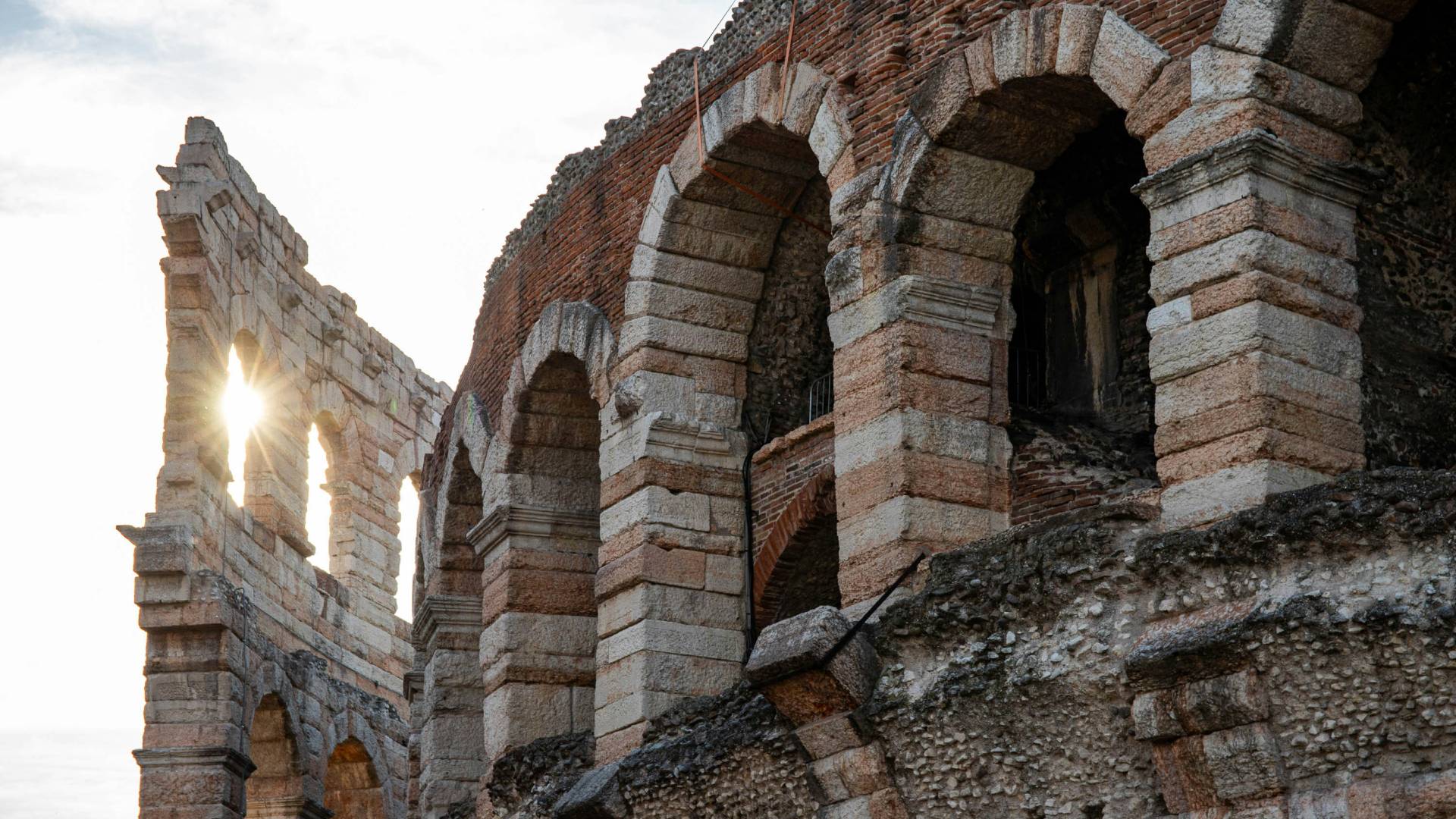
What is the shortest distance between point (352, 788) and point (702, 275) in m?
9.43

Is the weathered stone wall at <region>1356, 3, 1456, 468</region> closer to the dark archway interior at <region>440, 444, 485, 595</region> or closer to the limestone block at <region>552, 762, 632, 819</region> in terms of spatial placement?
the limestone block at <region>552, 762, 632, 819</region>

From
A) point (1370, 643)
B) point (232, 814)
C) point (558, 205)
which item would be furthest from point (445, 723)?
point (1370, 643)

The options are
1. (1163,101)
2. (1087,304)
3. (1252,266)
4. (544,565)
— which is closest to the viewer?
(1252,266)

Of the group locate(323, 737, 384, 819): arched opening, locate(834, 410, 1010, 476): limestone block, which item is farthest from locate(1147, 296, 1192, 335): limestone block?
locate(323, 737, 384, 819): arched opening

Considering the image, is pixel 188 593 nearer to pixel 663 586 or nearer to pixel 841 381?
pixel 663 586

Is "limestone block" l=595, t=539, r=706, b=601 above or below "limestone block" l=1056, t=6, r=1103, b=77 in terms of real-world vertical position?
below

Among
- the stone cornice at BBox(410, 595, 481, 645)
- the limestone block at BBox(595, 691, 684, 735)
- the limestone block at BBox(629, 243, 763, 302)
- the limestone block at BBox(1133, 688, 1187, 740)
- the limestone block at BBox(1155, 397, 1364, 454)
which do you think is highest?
the limestone block at BBox(629, 243, 763, 302)

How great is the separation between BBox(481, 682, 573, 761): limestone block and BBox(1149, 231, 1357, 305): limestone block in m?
5.61

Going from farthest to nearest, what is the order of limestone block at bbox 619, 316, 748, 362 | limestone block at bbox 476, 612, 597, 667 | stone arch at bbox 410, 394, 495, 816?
1. stone arch at bbox 410, 394, 495, 816
2. limestone block at bbox 476, 612, 597, 667
3. limestone block at bbox 619, 316, 748, 362

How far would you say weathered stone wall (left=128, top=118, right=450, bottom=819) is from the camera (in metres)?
17.3

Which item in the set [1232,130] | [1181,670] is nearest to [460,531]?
[1232,130]

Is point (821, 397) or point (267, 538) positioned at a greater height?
point (267, 538)

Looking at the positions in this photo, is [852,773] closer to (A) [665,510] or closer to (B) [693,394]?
(A) [665,510]

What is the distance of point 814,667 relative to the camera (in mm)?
9938
